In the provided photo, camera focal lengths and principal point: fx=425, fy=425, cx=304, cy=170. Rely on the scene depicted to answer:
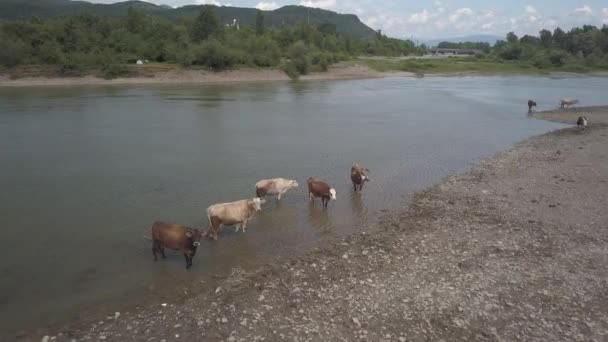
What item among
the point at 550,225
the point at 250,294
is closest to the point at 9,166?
the point at 250,294

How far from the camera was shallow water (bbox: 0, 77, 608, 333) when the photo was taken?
31.8 ft

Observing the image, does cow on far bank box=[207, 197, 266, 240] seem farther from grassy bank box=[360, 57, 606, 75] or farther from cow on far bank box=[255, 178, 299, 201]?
grassy bank box=[360, 57, 606, 75]

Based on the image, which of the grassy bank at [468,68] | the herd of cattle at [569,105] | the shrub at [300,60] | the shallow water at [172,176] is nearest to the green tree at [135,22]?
the shrub at [300,60]

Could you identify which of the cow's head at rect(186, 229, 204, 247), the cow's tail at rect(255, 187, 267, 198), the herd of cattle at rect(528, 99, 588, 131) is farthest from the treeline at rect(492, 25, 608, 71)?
the cow's head at rect(186, 229, 204, 247)

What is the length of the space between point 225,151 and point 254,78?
181 feet

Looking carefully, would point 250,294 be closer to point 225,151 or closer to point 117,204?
point 117,204

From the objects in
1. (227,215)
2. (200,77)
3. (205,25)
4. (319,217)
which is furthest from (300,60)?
(227,215)

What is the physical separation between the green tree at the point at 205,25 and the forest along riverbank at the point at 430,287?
89.0 meters

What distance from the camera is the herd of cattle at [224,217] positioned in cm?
995

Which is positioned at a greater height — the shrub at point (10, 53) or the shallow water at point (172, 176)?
the shrub at point (10, 53)

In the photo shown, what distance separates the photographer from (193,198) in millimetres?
14773

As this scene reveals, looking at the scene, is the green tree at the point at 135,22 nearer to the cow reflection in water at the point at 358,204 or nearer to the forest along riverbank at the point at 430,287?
the cow reflection in water at the point at 358,204

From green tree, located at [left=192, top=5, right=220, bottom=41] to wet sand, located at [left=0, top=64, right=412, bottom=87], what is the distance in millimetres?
23959

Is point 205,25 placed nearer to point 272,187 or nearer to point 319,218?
point 272,187
